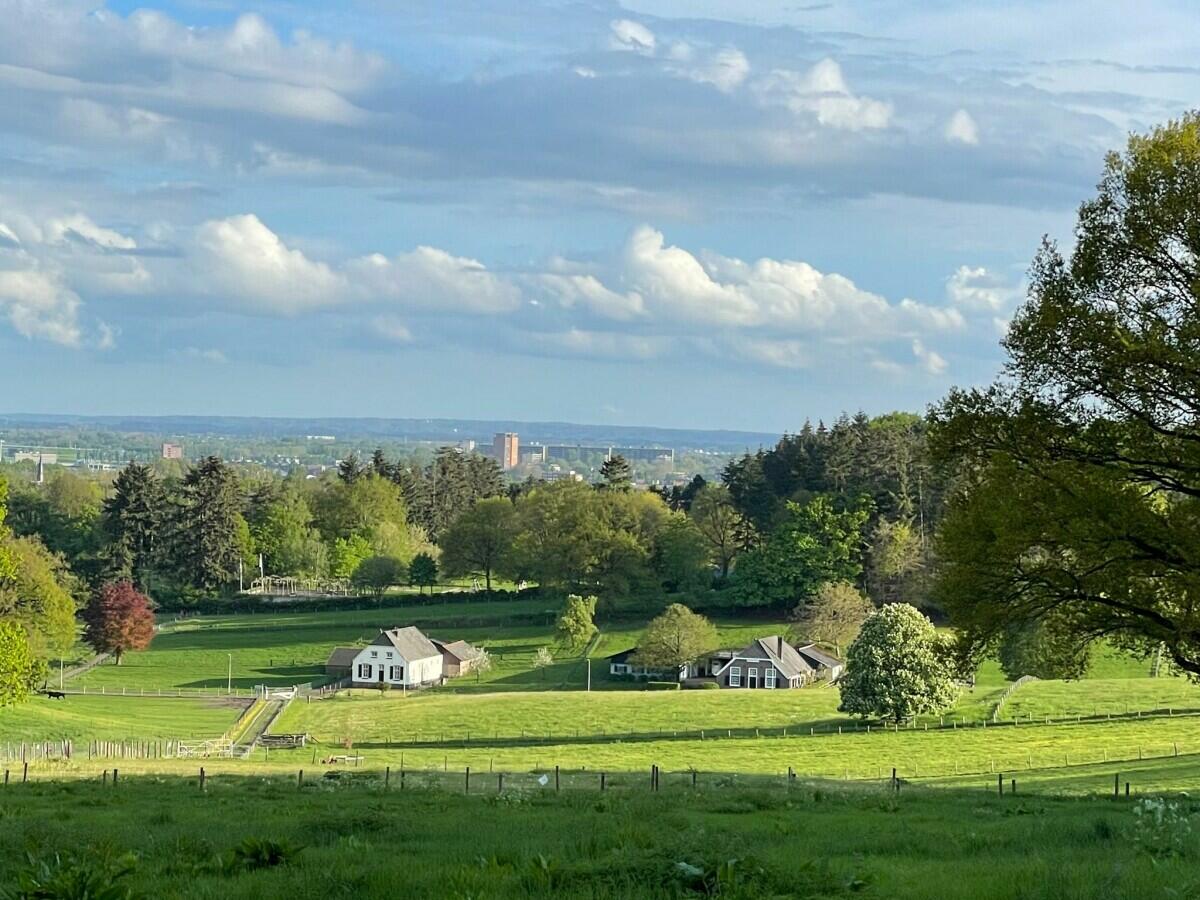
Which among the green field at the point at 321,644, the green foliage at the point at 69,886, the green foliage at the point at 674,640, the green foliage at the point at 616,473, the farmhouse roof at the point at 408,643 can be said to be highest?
the green foliage at the point at 616,473

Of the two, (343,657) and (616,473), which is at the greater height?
(616,473)

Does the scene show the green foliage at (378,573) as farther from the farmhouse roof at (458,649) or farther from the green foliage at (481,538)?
the farmhouse roof at (458,649)

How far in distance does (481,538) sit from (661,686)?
41.7 m

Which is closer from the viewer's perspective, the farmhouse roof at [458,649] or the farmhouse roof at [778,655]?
the farmhouse roof at [778,655]

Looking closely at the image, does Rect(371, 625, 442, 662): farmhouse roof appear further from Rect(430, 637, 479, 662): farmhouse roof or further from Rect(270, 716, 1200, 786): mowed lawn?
Rect(270, 716, 1200, 786): mowed lawn

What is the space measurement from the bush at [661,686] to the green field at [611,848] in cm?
6649

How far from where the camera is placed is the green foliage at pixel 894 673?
6178cm

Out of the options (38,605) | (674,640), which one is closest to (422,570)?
(674,640)

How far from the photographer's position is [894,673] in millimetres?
62312

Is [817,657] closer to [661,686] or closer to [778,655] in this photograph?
[778,655]

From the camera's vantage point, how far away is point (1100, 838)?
1338 cm

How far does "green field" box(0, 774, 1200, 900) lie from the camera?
9219 mm

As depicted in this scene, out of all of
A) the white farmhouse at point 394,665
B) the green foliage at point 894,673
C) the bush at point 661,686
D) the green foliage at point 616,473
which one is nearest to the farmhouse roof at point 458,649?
the white farmhouse at point 394,665

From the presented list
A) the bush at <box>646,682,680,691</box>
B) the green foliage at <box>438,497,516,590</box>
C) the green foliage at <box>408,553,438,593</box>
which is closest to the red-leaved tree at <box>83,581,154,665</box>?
the green foliage at <box>408,553,438,593</box>
